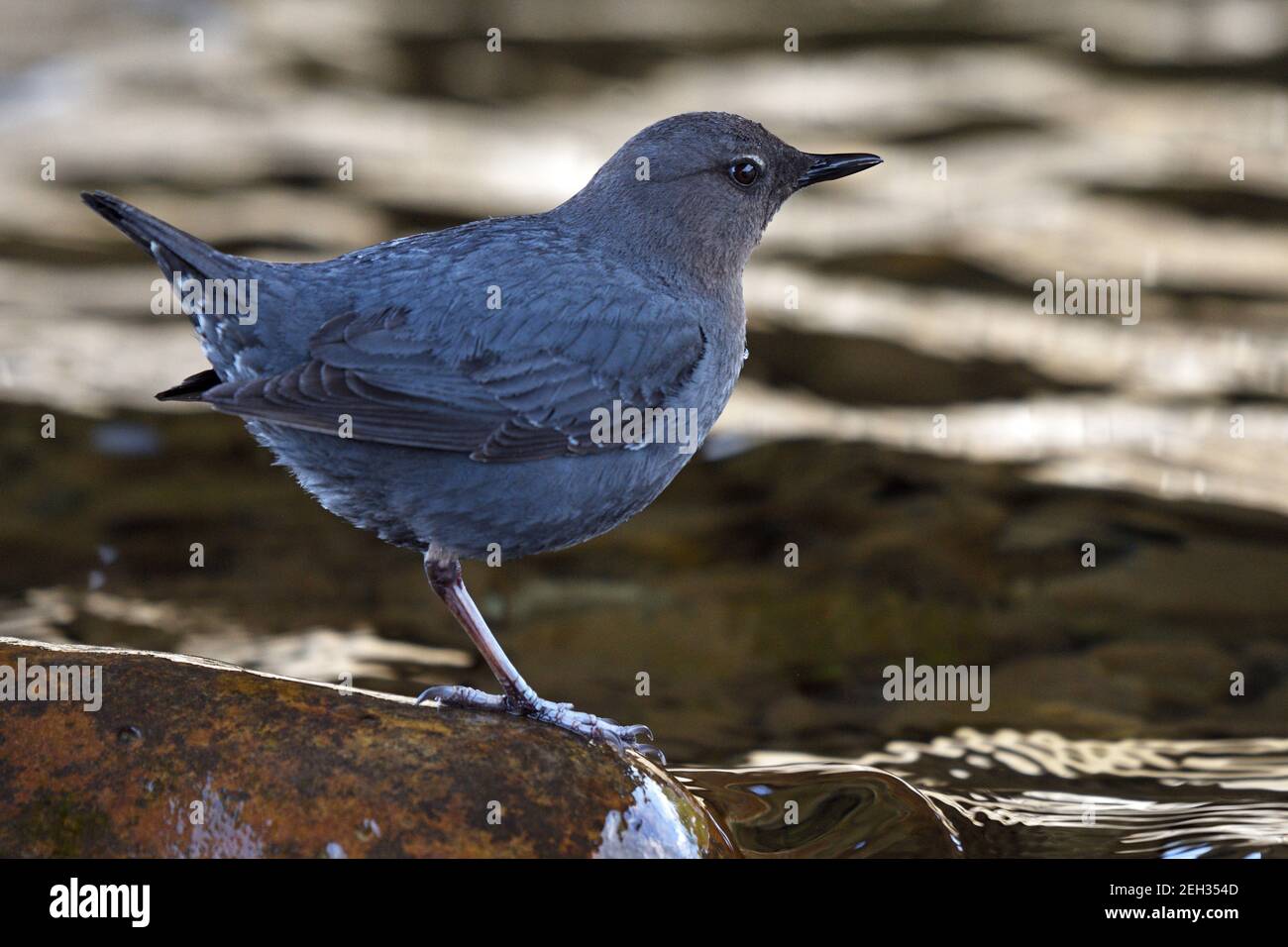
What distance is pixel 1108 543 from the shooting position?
26.8 feet

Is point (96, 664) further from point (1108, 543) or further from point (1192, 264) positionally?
point (1192, 264)

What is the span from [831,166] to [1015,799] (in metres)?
2.57

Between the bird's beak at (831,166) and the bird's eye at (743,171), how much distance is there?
262 millimetres

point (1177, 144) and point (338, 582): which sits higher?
point (1177, 144)

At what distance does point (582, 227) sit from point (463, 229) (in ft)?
1.45

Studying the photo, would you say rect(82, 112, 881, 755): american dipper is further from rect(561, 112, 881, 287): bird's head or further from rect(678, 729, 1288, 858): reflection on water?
rect(678, 729, 1288, 858): reflection on water

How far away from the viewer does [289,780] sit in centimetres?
434

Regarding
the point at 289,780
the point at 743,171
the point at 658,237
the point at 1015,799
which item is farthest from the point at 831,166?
the point at 289,780

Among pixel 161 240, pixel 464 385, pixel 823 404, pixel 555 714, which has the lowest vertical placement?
pixel 555 714

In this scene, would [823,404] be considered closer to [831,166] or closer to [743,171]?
[831,166]

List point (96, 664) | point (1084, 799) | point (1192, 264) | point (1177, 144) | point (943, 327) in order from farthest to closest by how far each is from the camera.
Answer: point (1177, 144) < point (1192, 264) < point (943, 327) < point (1084, 799) < point (96, 664)

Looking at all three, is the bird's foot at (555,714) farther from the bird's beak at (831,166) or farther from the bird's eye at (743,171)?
the bird's beak at (831,166)

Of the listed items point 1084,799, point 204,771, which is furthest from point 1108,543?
point 204,771

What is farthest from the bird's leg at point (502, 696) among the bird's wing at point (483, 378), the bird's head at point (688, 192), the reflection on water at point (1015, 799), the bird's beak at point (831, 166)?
the bird's beak at point (831, 166)
